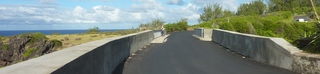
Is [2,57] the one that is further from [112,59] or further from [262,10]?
[262,10]

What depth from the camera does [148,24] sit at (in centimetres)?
7175

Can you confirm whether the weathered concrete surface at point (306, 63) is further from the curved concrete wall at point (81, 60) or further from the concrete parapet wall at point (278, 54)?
the curved concrete wall at point (81, 60)

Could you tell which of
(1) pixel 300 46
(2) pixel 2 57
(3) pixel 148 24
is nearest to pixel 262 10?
(3) pixel 148 24

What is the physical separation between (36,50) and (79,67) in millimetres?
45192

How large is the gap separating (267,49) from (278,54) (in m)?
1.08

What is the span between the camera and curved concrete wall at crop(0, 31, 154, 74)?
17.2 feet

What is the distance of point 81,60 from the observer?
7.02 m

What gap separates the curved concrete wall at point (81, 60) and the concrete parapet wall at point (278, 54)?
529 centimetres

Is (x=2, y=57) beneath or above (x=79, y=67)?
beneath

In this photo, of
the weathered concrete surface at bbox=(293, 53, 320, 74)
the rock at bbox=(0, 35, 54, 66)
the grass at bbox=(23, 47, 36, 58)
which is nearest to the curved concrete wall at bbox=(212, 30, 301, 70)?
the weathered concrete surface at bbox=(293, 53, 320, 74)

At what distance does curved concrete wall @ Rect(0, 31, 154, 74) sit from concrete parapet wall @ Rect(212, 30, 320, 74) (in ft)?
17.4

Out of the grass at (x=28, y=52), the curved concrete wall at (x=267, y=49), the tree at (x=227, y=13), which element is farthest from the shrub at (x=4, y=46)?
the tree at (x=227, y=13)

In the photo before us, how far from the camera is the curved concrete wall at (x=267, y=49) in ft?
38.8

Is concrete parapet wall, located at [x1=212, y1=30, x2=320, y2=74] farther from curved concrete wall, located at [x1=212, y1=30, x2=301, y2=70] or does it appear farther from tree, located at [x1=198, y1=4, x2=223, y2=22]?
tree, located at [x1=198, y1=4, x2=223, y2=22]
